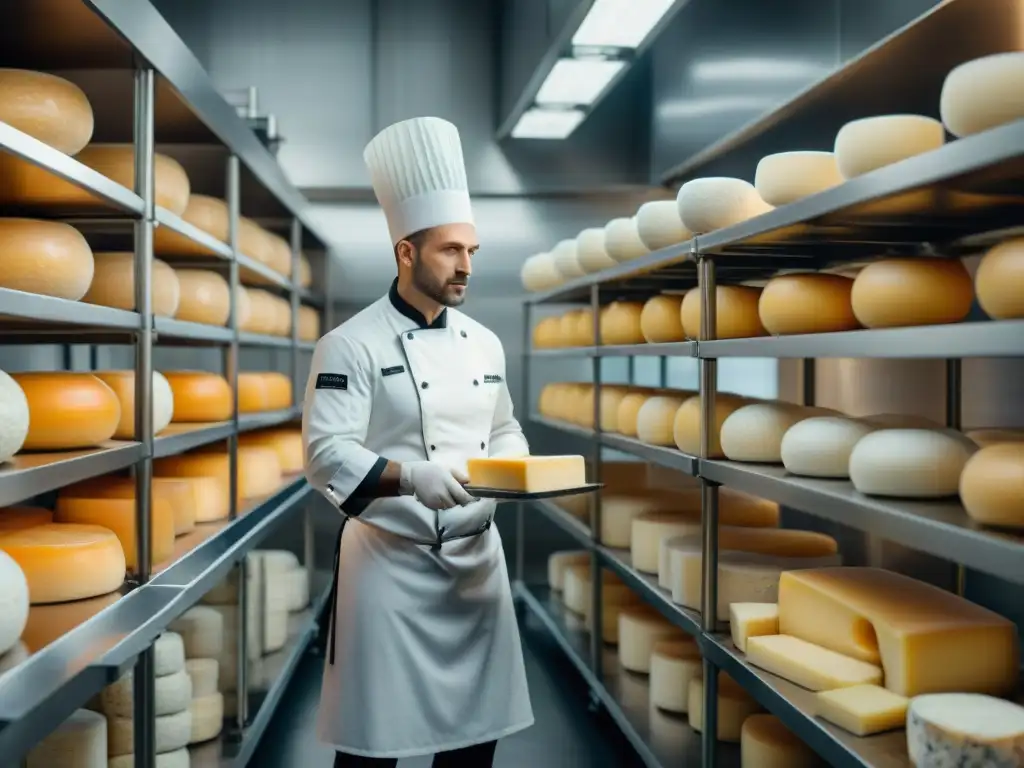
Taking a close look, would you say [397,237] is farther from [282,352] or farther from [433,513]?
[282,352]

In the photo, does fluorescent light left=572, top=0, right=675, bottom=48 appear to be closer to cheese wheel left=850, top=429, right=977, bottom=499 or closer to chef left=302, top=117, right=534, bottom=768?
chef left=302, top=117, right=534, bottom=768

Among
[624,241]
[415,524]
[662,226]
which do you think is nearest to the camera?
[415,524]

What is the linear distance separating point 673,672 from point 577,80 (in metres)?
2.13

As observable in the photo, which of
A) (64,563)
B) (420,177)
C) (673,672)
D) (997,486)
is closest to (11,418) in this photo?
(64,563)

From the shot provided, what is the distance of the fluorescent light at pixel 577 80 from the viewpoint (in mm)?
3455

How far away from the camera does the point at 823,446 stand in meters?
2.05

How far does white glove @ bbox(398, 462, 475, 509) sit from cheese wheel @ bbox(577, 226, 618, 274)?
1648mm

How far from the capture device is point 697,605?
8.66 ft

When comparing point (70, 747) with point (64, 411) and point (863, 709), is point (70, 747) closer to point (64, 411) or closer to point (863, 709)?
point (64, 411)

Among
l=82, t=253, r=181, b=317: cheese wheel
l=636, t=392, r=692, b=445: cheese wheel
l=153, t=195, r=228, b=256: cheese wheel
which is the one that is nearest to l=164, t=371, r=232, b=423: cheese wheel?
l=153, t=195, r=228, b=256: cheese wheel

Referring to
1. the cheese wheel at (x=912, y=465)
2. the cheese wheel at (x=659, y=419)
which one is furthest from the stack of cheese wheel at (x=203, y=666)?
the cheese wheel at (x=912, y=465)

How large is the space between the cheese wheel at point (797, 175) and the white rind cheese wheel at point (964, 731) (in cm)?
101

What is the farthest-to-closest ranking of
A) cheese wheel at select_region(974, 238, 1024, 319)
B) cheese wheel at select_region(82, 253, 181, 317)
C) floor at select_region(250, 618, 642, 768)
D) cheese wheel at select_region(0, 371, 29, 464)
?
floor at select_region(250, 618, 642, 768) < cheese wheel at select_region(82, 253, 181, 317) < cheese wheel at select_region(0, 371, 29, 464) < cheese wheel at select_region(974, 238, 1024, 319)

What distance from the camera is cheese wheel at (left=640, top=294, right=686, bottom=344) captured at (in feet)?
9.85
